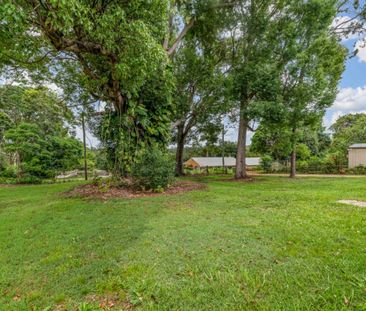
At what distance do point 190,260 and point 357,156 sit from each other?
21460mm

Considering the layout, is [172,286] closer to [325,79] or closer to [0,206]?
[0,206]

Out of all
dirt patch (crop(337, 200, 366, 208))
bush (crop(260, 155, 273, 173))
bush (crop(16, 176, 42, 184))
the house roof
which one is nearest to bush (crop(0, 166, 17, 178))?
bush (crop(16, 176, 42, 184))

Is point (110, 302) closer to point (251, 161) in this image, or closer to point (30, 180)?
point (30, 180)

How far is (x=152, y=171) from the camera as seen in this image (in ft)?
29.5

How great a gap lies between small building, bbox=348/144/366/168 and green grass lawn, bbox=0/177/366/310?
16.9m

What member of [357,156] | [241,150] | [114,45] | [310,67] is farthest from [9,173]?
[357,156]

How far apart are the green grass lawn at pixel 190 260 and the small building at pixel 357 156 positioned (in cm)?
1686

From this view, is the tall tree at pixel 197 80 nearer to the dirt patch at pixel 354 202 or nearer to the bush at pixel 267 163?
the dirt patch at pixel 354 202

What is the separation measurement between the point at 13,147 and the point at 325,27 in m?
19.4

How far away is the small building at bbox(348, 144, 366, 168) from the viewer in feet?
60.7

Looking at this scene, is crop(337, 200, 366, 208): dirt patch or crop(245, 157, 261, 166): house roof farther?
crop(245, 157, 261, 166): house roof

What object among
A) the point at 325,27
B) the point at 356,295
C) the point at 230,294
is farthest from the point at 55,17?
the point at 325,27

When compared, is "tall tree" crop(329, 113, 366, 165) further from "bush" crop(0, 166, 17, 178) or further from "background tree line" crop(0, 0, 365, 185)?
"bush" crop(0, 166, 17, 178)

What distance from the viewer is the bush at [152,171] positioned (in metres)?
9.00
